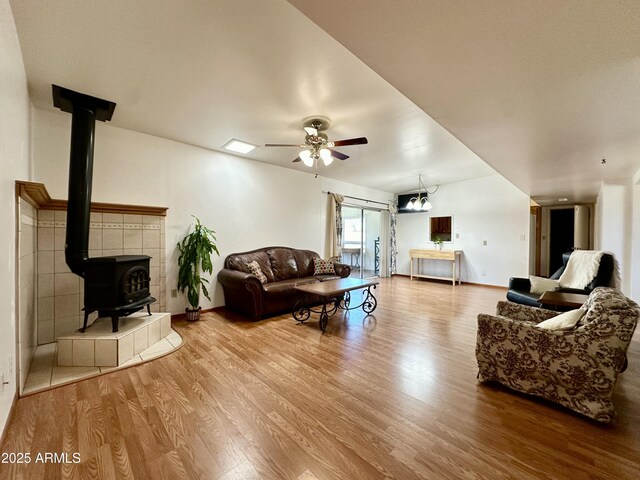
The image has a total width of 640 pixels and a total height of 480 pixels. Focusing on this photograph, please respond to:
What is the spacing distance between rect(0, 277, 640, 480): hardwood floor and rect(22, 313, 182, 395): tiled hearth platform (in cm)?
17

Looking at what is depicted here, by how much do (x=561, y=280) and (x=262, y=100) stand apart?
442cm

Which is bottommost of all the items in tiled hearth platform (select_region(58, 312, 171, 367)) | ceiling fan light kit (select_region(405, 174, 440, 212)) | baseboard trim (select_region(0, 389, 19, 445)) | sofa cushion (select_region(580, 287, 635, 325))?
baseboard trim (select_region(0, 389, 19, 445))

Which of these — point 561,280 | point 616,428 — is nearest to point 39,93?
point 616,428

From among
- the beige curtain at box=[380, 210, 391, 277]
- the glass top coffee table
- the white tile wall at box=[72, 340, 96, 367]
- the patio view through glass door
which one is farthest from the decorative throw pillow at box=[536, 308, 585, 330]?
the beige curtain at box=[380, 210, 391, 277]

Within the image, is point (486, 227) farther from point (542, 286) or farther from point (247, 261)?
point (247, 261)

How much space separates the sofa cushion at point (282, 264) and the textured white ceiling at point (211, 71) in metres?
2.02

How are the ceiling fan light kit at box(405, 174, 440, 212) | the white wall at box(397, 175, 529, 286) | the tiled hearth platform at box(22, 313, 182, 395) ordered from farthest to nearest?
the ceiling fan light kit at box(405, 174, 440, 212)
the white wall at box(397, 175, 529, 286)
the tiled hearth platform at box(22, 313, 182, 395)

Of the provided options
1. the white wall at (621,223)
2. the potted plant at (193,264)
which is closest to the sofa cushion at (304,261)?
the potted plant at (193,264)

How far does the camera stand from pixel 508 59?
1.43m

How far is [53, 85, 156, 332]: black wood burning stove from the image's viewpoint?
2461mm

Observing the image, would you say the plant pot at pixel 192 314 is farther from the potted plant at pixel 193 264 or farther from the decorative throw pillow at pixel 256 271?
the decorative throw pillow at pixel 256 271

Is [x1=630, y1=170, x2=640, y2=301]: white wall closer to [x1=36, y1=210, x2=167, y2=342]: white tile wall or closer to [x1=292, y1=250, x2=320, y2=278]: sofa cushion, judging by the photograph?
[x1=292, y1=250, x2=320, y2=278]: sofa cushion

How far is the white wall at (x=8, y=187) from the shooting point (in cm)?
147

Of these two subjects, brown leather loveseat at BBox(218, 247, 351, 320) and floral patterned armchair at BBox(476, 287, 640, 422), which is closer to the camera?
floral patterned armchair at BBox(476, 287, 640, 422)
